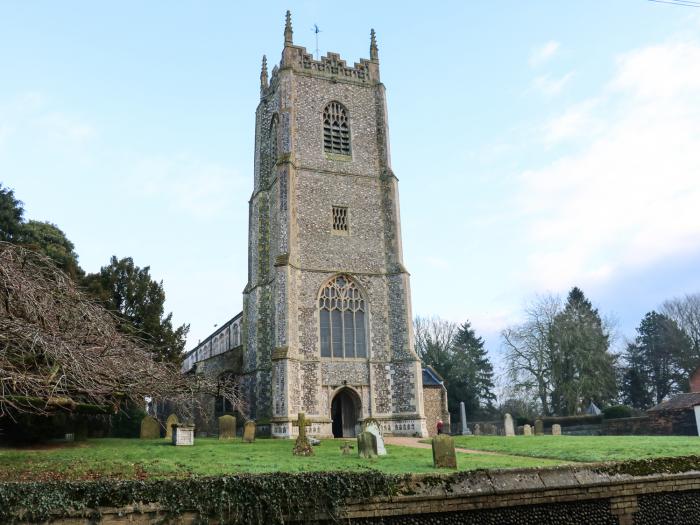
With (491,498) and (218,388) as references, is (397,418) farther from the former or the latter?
(491,498)

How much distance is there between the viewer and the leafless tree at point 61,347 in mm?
7184

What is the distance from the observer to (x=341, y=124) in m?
28.0

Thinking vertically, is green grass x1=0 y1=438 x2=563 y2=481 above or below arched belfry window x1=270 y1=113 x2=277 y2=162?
below

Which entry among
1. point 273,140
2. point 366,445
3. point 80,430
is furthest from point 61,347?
point 273,140

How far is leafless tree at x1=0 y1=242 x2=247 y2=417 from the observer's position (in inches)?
283

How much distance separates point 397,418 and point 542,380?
2138 cm

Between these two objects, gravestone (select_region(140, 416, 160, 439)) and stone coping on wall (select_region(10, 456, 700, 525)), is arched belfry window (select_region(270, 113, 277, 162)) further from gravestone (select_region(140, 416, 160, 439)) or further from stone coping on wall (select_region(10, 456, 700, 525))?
stone coping on wall (select_region(10, 456, 700, 525))

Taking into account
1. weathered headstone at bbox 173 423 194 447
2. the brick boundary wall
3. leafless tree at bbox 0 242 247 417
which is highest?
Result: leafless tree at bbox 0 242 247 417

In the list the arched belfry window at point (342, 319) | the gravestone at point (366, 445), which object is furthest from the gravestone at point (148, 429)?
the gravestone at point (366, 445)

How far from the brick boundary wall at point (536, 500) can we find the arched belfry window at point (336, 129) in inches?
850

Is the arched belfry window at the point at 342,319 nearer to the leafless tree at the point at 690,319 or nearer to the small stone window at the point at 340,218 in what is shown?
the small stone window at the point at 340,218

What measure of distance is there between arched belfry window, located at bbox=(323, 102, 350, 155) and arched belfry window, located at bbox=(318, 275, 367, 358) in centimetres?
641

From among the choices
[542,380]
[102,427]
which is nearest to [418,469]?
[102,427]

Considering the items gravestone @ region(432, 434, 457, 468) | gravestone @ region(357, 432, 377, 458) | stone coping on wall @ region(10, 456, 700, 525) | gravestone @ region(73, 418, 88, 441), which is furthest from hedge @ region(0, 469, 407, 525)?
gravestone @ region(73, 418, 88, 441)
